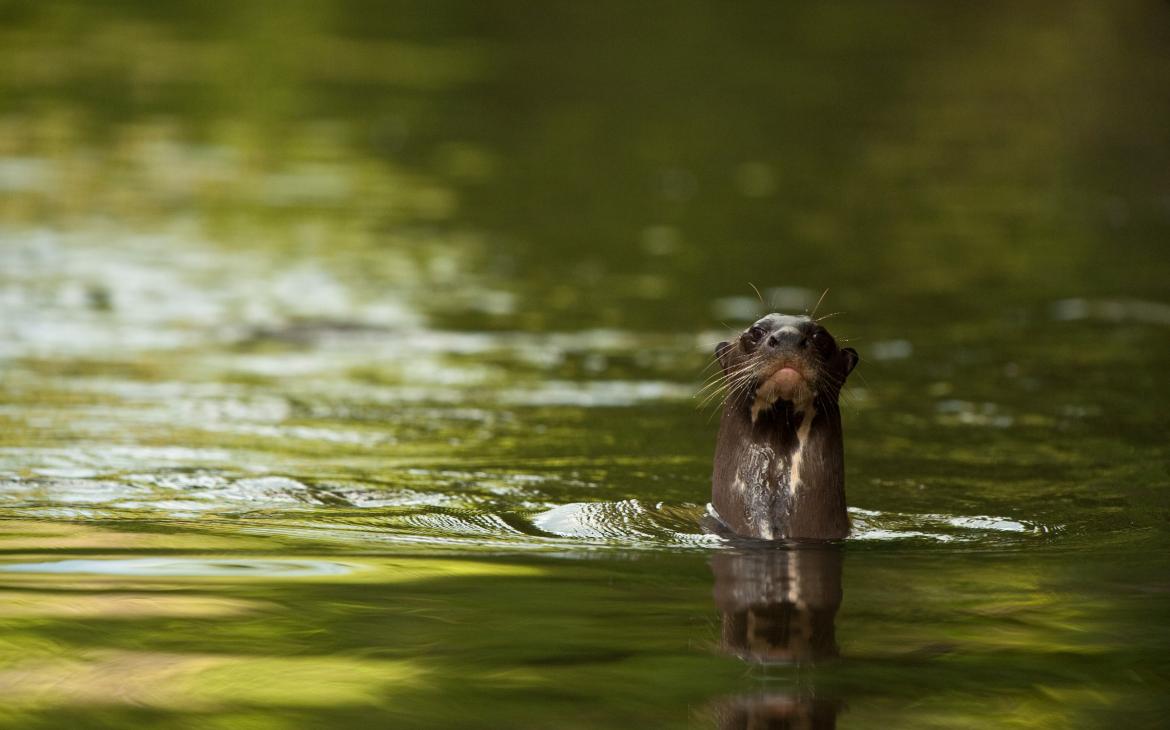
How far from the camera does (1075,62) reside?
105 feet

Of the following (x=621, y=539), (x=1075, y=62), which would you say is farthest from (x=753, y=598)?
(x=1075, y=62)

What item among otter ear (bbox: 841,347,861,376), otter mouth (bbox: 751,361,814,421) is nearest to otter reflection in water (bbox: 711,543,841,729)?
otter mouth (bbox: 751,361,814,421)

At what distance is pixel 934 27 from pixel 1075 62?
22.5ft

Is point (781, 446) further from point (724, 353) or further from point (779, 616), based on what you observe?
point (779, 616)

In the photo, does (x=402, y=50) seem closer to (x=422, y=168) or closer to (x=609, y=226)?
(x=422, y=168)

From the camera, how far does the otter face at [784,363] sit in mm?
6320

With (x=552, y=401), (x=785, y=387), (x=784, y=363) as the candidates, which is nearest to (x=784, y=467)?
(x=785, y=387)

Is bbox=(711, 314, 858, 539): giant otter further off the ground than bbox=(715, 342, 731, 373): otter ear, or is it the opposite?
bbox=(715, 342, 731, 373): otter ear

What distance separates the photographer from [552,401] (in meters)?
10.5

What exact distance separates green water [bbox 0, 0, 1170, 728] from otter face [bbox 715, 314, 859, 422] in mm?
516

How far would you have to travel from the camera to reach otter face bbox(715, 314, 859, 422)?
632cm

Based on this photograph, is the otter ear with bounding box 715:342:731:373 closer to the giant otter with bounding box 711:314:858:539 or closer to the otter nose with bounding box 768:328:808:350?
the giant otter with bounding box 711:314:858:539

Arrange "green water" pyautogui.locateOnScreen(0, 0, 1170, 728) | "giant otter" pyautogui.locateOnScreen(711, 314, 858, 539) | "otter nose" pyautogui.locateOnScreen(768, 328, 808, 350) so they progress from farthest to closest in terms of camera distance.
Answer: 1. "giant otter" pyautogui.locateOnScreen(711, 314, 858, 539)
2. "otter nose" pyautogui.locateOnScreen(768, 328, 808, 350)
3. "green water" pyautogui.locateOnScreen(0, 0, 1170, 728)

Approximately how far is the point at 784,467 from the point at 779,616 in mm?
1044
